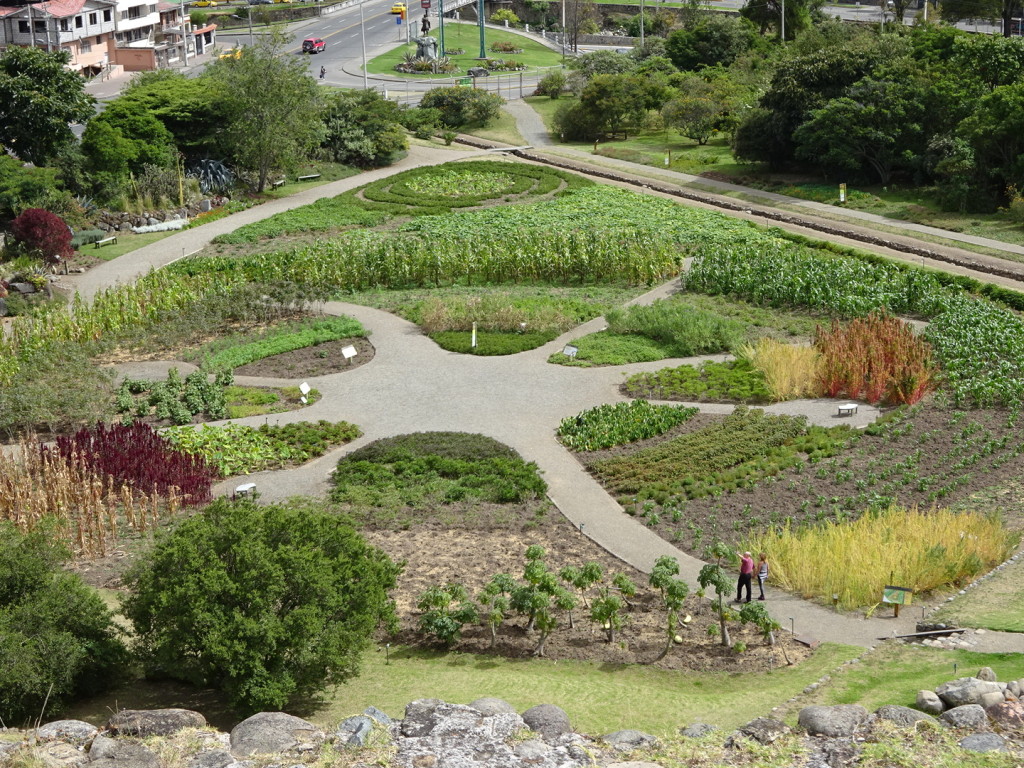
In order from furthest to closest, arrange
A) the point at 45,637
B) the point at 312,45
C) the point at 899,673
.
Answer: the point at 312,45, the point at 899,673, the point at 45,637

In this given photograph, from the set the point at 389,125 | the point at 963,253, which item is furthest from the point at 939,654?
the point at 389,125

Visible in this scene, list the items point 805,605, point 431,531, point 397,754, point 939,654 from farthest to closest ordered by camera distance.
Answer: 1. point 431,531
2. point 805,605
3. point 939,654
4. point 397,754

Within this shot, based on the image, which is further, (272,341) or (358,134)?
(358,134)

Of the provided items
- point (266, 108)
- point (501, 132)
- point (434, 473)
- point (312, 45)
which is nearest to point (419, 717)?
point (434, 473)

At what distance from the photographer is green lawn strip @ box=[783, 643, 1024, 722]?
1838 cm

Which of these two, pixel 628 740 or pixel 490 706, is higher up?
pixel 490 706

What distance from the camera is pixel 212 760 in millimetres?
15820

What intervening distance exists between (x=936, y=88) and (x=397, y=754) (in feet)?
143

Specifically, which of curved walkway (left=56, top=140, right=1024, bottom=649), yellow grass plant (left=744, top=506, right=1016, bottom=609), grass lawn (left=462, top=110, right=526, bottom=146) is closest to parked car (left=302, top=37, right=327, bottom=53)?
grass lawn (left=462, top=110, right=526, bottom=146)

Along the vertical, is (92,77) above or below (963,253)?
above

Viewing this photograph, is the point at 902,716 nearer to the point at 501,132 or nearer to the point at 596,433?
the point at 596,433

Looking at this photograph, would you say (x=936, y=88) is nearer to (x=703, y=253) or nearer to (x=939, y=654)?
(x=703, y=253)

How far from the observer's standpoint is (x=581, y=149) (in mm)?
64188

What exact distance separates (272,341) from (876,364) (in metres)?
15.7
